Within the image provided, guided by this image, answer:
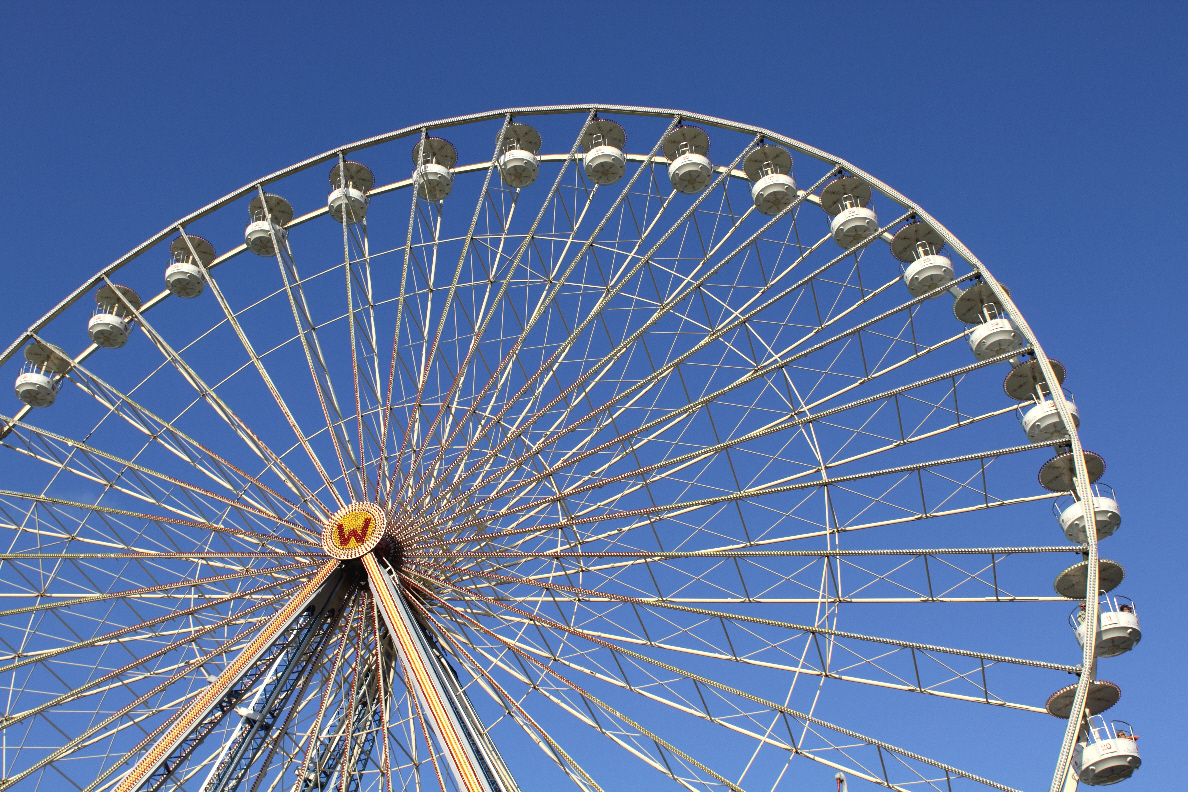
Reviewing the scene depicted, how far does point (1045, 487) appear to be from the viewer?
19.5m

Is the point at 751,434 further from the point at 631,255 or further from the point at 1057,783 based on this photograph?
the point at 1057,783

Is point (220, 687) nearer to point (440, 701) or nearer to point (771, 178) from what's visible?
point (440, 701)

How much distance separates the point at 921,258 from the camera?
70.7ft

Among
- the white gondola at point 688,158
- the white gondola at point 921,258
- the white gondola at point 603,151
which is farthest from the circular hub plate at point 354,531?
the white gondola at point 921,258

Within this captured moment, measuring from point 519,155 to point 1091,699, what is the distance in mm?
15062

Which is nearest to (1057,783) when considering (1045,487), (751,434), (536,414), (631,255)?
(1045,487)

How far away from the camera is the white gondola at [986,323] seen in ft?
68.0

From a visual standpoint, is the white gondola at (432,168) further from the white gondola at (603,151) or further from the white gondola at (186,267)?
the white gondola at (186,267)

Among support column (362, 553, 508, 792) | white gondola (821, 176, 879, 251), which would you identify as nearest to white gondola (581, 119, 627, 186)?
white gondola (821, 176, 879, 251)

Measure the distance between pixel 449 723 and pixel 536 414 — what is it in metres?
6.06

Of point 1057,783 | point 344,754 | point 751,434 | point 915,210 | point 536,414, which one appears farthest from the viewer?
point 915,210

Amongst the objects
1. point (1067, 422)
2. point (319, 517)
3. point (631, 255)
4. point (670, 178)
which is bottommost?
point (319, 517)

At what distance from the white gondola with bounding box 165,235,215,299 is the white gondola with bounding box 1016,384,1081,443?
Answer: 17778 mm

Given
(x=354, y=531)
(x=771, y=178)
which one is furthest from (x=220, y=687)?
(x=771, y=178)
